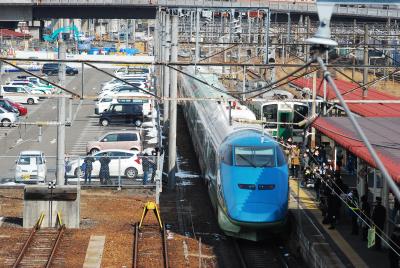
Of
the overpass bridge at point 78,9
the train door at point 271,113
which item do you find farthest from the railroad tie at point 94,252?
the overpass bridge at point 78,9

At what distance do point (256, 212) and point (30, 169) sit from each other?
401 inches

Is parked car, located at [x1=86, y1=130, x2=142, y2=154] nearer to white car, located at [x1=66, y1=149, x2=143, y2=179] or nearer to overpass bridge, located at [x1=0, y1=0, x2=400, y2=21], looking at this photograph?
white car, located at [x1=66, y1=149, x2=143, y2=179]

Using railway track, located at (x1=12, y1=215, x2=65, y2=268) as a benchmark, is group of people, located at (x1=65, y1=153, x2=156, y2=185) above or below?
above

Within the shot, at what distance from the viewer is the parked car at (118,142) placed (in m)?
Result: 32.2

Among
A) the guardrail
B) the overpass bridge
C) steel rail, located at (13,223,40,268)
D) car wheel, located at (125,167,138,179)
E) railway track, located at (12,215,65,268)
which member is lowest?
railway track, located at (12,215,65,268)

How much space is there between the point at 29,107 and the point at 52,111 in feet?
9.54

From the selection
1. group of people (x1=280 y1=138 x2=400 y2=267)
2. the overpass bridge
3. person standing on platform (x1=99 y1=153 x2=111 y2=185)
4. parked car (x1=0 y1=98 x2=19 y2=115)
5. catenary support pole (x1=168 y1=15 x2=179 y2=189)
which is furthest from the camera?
the overpass bridge

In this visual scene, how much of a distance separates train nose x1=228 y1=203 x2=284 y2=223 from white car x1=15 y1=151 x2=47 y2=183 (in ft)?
30.1

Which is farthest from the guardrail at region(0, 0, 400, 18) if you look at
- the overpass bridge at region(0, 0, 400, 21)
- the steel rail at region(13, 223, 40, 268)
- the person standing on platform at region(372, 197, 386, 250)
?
the person standing on platform at region(372, 197, 386, 250)

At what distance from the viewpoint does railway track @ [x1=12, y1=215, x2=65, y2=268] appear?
16.8 metres

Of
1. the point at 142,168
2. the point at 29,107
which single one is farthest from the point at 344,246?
the point at 29,107

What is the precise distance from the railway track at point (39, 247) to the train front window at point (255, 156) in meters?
4.27

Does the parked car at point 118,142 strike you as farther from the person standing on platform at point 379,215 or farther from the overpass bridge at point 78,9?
the overpass bridge at point 78,9

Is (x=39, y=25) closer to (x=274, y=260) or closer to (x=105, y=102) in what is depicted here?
(x=105, y=102)
